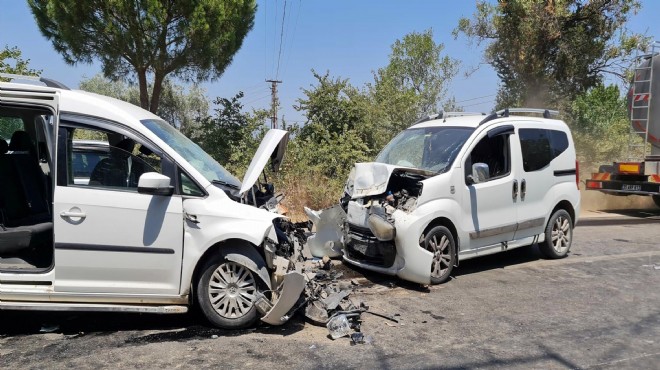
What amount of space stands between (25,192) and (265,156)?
2.66 metres

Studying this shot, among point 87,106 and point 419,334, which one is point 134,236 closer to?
point 87,106

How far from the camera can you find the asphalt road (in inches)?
167

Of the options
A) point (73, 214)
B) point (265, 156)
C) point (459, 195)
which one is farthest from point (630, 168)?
point (73, 214)

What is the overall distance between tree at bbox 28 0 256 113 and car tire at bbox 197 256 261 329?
1014 cm

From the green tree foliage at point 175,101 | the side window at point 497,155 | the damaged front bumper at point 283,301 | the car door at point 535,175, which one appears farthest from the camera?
the green tree foliage at point 175,101

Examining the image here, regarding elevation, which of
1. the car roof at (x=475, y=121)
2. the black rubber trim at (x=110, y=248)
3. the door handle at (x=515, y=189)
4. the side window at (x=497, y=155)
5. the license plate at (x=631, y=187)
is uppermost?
the car roof at (x=475, y=121)

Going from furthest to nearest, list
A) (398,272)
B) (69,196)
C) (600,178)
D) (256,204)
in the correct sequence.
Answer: (600,178) < (398,272) < (256,204) < (69,196)

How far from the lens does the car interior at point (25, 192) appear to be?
4930 mm

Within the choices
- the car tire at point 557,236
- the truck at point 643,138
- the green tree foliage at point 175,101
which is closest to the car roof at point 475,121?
the car tire at point 557,236

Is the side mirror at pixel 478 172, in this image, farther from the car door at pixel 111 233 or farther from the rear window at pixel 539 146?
the car door at pixel 111 233

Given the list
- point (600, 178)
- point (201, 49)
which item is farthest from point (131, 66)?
point (600, 178)

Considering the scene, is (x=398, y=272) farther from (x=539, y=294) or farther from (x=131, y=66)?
(x=131, y=66)

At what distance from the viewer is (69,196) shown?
179 inches

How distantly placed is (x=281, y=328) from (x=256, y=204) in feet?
4.32
